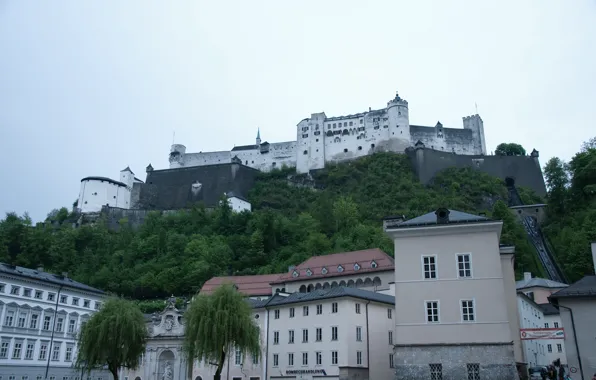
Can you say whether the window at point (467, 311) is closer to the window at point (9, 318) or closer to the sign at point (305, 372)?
the sign at point (305, 372)

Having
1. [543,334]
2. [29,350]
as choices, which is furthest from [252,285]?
[543,334]

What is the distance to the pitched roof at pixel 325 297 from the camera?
3991 centimetres

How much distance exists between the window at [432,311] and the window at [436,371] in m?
2.21

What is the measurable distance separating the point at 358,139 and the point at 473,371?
84.0 meters

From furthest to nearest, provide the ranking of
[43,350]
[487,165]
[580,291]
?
1. [487,165]
2. [43,350]
3. [580,291]

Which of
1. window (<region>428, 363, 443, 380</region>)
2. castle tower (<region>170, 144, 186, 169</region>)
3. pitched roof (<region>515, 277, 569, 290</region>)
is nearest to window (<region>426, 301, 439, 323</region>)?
window (<region>428, 363, 443, 380</region>)

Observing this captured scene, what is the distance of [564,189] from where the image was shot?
79.2 meters

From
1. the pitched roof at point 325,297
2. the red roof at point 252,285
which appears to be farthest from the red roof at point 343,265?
the pitched roof at point 325,297

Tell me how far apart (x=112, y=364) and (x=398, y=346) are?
19.8 meters

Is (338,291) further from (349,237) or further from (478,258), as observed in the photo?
(349,237)

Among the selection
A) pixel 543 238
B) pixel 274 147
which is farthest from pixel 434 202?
pixel 274 147

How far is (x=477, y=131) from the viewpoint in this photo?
358 feet

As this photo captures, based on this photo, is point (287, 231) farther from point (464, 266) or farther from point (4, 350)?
point (464, 266)

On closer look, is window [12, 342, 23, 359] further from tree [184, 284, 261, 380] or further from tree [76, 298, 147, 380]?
tree [184, 284, 261, 380]
